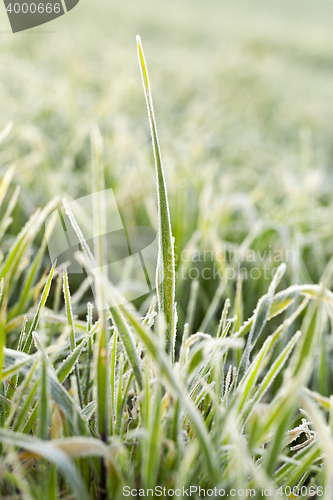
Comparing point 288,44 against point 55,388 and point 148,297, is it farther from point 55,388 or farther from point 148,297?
point 55,388

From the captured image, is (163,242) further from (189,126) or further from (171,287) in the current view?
(189,126)

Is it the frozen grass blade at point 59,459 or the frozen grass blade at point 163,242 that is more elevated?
→ the frozen grass blade at point 163,242

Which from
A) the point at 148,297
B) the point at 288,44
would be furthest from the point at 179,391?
the point at 288,44

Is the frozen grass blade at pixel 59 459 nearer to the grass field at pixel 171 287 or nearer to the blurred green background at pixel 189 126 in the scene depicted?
the grass field at pixel 171 287

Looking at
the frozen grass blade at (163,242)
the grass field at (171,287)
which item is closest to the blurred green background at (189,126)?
the grass field at (171,287)

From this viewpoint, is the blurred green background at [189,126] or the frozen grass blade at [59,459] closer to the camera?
the frozen grass blade at [59,459]

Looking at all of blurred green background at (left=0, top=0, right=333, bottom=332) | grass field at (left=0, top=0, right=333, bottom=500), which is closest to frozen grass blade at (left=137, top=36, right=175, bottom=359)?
grass field at (left=0, top=0, right=333, bottom=500)

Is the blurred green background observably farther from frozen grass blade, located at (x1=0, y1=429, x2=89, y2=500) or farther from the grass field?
frozen grass blade, located at (x1=0, y1=429, x2=89, y2=500)
